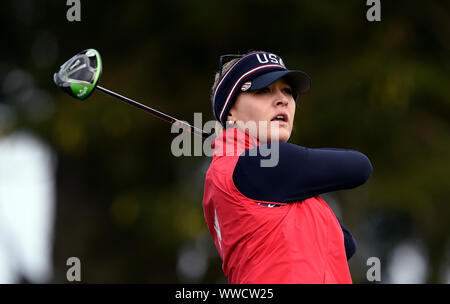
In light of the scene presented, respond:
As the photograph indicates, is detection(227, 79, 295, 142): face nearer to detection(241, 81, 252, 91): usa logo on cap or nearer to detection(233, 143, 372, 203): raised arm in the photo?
detection(241, 81, 252, 91): usa logo on cap

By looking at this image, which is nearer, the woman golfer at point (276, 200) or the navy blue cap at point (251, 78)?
the woman golfer at point (276, 200)

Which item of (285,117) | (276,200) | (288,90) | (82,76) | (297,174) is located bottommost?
(276,200)

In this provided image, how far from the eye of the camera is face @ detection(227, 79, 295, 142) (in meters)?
3.98

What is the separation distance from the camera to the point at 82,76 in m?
4.35

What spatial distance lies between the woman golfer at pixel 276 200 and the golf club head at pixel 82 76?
0.80 m

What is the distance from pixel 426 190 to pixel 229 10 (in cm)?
355

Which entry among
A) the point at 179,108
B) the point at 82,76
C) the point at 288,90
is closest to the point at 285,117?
the point at 288,90

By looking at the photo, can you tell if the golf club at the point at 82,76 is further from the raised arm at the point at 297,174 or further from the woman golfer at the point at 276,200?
the raised arm at the point at 297,174

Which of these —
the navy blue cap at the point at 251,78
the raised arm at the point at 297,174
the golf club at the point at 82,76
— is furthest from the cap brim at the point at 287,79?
the golf club at the point at 82,76

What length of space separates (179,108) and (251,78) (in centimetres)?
712

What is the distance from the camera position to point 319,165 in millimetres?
3713

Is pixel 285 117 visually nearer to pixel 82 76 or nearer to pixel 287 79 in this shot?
pixel 287 79

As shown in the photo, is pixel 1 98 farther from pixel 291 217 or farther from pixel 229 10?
pixel 291 217

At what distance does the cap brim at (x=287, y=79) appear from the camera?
399 centimetres
